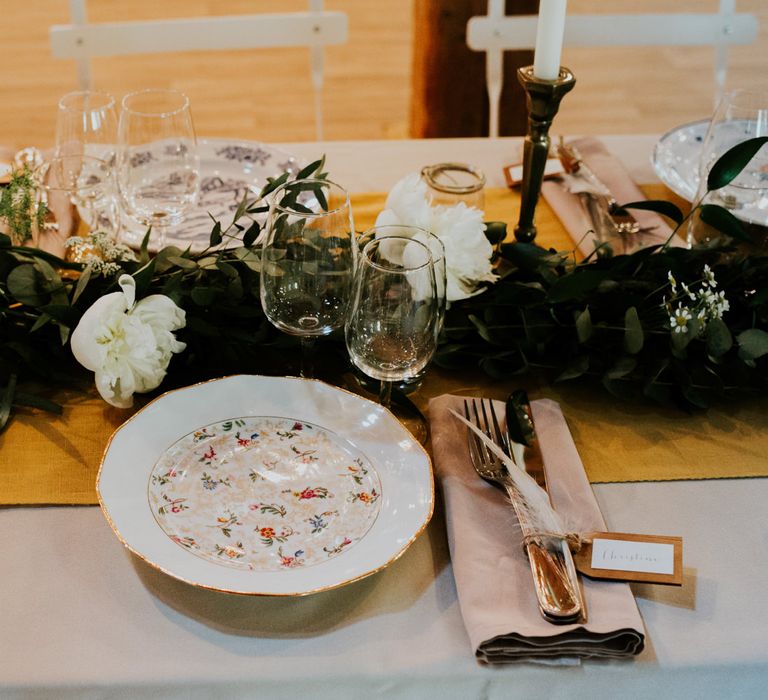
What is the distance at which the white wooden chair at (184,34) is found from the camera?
5.86ft

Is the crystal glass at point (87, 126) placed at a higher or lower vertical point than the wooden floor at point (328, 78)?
higher

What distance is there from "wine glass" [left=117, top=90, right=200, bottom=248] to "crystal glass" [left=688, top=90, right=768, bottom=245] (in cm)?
65

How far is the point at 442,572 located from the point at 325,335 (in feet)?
0.91

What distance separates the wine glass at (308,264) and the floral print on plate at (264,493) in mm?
107

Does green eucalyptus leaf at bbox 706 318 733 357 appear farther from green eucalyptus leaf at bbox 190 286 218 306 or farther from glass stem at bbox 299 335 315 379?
green eucalyptus leaf at bbox 190 286 218 306

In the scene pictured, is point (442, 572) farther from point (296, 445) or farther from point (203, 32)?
point (203, 32)

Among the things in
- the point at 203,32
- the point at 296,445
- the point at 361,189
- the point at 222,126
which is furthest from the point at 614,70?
the point at 296,445

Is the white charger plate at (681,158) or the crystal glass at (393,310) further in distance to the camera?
the white charger plate at (681,158)

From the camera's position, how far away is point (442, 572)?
801mm

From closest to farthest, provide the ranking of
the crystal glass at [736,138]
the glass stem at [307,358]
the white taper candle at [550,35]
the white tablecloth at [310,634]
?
the white tablecloth at [310,634], the glass stem at [307,358], the white taper candle at [550,35], the crystal glass at [736,138]

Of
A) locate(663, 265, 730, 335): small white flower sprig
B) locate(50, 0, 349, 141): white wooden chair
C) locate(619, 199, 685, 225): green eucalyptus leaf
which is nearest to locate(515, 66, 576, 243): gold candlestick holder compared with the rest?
locate(619, 199, 685, 225): green eucalyptus leaf

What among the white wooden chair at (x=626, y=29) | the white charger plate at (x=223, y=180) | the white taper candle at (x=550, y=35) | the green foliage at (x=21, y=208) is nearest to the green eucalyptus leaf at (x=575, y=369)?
the white taper candle at (x=550, y=35)

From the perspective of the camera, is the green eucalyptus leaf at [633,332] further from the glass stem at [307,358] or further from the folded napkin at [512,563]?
the glass stem at [307,358]

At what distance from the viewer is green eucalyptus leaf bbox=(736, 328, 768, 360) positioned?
0.96m
